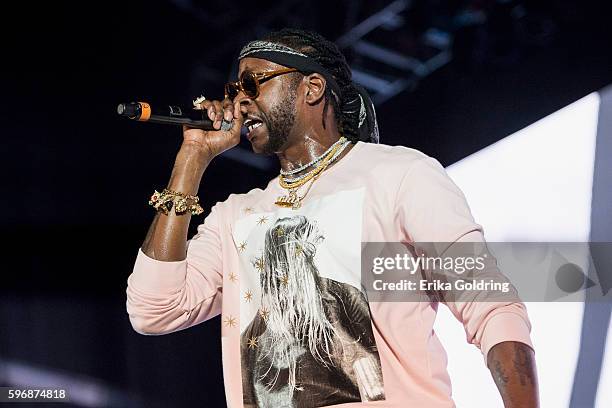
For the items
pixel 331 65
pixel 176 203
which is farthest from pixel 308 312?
pixel 331 65

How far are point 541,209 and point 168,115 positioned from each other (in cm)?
95

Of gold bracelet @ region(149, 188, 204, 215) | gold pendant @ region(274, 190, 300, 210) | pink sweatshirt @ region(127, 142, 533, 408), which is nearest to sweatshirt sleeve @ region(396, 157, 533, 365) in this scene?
pink sweatshirt @ region(127, 142, 533, 408)

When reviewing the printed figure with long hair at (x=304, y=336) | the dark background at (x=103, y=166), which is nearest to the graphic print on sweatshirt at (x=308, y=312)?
the printed figure with long hair at (x=304, y=336)

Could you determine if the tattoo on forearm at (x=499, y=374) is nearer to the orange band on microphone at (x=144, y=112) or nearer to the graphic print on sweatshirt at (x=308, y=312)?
the graphic print on sweatshirt at (x=308, y=312)

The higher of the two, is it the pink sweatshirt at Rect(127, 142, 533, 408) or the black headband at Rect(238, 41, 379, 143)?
the black headband at Rect(238, 41, 379, 143)

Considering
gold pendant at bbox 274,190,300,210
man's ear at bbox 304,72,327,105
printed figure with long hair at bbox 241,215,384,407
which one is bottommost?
printed figure with long hair at bbox 241,215,384,407

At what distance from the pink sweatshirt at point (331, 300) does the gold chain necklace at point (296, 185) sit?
0.05 feet

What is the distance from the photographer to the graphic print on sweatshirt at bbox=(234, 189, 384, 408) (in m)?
1.68

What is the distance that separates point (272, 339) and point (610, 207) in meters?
0.92

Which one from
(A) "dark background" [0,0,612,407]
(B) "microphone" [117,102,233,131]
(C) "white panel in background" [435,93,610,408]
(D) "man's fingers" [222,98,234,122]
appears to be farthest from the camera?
(A) "dark background" [0,0,612,407]

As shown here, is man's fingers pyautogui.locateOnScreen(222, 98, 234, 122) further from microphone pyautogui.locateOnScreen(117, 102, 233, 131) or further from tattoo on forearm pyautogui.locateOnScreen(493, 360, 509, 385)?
tattoo on forearm pyautogui.locateOnScreen(493, 360, 509, 385)

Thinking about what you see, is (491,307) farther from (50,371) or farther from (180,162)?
(50,371)

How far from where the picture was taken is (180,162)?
6.36 ft

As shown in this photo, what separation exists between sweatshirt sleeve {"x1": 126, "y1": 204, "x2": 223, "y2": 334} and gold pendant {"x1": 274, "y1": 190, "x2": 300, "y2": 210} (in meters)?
0.19
